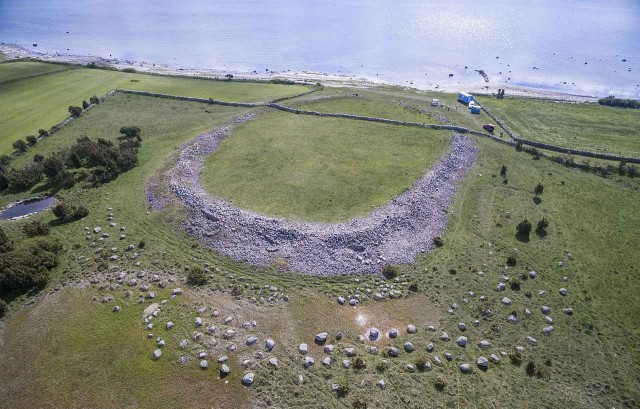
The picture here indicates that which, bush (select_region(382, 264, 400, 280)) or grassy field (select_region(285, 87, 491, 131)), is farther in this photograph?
grassy field (select_region(285, 87, 491, 131))

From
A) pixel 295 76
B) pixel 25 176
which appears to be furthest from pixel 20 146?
pixel 295 76

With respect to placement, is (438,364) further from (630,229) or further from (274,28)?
(274,28)

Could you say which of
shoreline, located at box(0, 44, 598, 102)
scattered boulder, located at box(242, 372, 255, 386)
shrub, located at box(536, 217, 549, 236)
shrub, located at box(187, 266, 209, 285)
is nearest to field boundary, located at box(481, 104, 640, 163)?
shrub, located at box(536, 217, 549, 236)

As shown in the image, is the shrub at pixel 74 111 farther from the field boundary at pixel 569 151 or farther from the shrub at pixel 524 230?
the field boundary at pixel 569 151

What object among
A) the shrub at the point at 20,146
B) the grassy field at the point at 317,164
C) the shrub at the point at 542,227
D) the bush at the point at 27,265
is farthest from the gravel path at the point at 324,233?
the shrub at the point at 20,146

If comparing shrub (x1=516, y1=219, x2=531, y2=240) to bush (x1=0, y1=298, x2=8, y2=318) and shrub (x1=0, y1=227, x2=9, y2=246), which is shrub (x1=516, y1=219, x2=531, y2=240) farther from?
shrub (x1=0, y1=227, x2=9, y2=246)

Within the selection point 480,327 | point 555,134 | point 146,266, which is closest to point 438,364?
point 480,327

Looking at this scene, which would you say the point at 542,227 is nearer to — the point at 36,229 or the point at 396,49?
the point at 36,229
